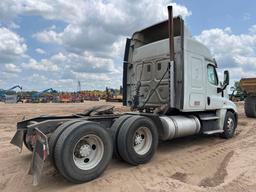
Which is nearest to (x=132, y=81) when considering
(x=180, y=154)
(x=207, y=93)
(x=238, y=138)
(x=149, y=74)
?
(x=149, y=74)

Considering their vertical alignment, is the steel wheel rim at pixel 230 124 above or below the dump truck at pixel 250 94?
below

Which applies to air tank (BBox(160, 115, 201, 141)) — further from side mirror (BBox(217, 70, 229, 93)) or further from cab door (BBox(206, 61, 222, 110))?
side mirror (BBox(217, 70, 229, 93))

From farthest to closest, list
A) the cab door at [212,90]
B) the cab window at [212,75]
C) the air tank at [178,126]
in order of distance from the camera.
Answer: the cab window at [212,75] → the cab door at [212,90] → the air tank at [178,126]

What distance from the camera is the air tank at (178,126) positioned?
6.52m

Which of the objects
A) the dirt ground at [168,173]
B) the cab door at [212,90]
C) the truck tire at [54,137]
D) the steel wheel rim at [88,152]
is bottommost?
the dirt ground at [168,173]

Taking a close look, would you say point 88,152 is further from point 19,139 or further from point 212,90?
point 212,90

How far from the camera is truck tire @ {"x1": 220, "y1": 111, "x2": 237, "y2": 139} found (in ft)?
28.0

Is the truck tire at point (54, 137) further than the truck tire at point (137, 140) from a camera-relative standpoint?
No

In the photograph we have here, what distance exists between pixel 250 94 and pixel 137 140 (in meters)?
11.9

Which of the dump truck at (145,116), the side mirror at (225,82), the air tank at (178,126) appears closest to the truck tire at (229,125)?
the dump truck at (145,116)

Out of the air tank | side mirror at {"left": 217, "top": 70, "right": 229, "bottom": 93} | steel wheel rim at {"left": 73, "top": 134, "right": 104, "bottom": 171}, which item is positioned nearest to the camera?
steel wheel rim at {"left": 73, "top": 134, "right": 104, "bottom": 171}

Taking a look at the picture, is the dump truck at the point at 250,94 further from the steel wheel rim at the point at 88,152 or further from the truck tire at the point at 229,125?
the steel wheel rim at the point at 88,152

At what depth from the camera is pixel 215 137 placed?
8.95 m

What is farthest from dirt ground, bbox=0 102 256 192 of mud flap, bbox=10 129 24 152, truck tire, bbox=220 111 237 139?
truck tire, bbox=220 111 237 139
